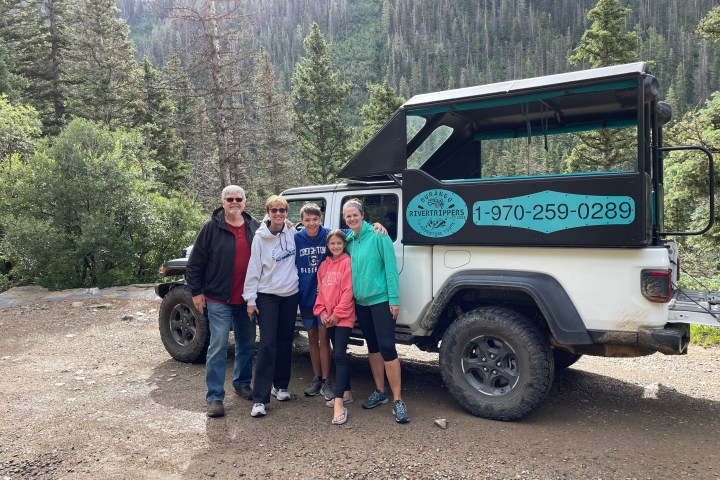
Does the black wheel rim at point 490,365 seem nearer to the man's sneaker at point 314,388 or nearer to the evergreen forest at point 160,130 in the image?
the man's sneaker at point 314,388

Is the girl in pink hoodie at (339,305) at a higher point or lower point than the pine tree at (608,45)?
lower

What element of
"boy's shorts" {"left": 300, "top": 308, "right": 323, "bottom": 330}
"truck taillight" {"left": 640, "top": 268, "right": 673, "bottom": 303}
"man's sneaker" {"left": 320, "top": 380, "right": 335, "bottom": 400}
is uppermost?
"truck taillight" {"left": 640, "top": 268, "right": 673, "bottom": 303}

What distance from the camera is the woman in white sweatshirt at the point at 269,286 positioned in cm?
443

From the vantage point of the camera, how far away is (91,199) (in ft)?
39.4

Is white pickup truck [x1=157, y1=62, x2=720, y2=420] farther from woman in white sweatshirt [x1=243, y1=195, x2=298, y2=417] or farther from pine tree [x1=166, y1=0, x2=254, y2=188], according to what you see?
pine tree [x1=166, y1=0, x2=254, y2=188]

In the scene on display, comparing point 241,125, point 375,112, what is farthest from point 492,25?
point 241,125

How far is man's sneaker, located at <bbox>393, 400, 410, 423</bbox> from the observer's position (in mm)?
4133

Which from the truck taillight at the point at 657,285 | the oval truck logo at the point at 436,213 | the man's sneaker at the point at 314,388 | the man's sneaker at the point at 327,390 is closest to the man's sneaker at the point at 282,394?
the man's sneaker at the point at 314,388

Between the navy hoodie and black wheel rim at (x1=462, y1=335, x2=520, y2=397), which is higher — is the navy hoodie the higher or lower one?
the higher one

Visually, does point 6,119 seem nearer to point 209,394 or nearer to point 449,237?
point 209,394

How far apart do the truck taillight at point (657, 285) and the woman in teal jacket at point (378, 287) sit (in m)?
1.90

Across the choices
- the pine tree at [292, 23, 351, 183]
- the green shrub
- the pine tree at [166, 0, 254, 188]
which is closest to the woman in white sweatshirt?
the green shrub

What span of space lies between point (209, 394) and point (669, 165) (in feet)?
32.3

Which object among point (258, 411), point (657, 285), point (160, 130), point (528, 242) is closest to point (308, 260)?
point (258, 411)
